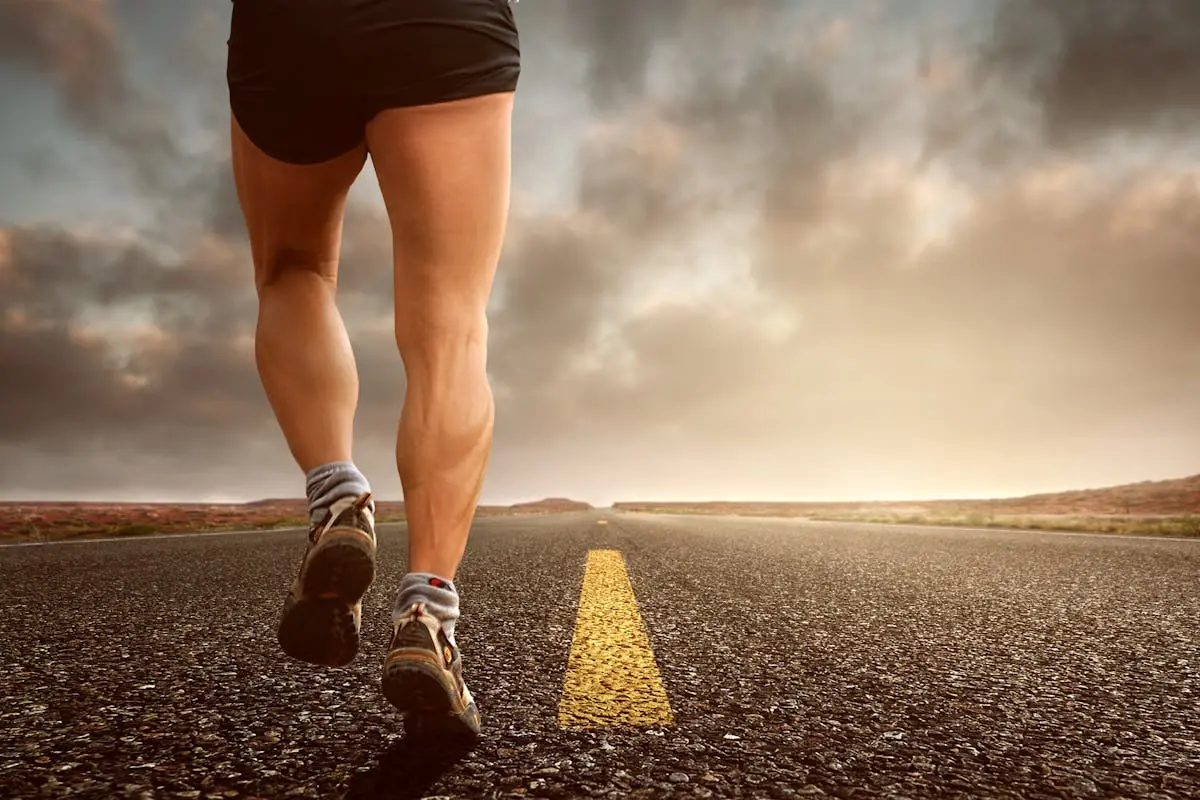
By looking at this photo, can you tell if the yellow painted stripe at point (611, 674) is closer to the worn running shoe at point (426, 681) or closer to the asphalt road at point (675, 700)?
the asphalt road at point (675, 700)

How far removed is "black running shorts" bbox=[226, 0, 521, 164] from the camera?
1499 millimetres

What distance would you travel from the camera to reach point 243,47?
159 cm

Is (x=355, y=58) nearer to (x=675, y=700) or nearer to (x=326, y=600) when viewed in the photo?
(x=326, y=600)

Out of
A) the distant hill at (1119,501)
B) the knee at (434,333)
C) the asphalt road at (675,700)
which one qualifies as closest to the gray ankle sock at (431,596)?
the asphalt road at (675,700)

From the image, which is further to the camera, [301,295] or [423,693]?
[301,295]

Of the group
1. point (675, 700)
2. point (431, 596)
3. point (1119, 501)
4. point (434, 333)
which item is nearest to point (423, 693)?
point (431, 596)

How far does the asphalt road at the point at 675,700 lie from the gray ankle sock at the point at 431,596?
0.79 ft

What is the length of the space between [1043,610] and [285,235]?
3274mm

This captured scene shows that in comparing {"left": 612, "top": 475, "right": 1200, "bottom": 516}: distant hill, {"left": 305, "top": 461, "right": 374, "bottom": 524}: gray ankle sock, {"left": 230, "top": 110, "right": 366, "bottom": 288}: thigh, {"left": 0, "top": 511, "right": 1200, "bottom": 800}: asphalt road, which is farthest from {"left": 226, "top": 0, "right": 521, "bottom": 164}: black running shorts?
{"left": 612, "top": 475, "right": 1200, "bottom": 516}: distant hill

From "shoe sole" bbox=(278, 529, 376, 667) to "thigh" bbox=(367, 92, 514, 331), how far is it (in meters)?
0.52

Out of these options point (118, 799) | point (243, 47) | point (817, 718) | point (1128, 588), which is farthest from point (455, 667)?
point (1128, 588)

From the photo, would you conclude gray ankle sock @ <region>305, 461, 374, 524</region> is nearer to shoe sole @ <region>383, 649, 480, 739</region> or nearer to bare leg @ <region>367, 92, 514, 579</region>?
bare leg @ <region>367, 92, 514, 579</region>

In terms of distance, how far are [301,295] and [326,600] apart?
876 millimetres

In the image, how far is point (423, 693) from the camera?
4.25ft
